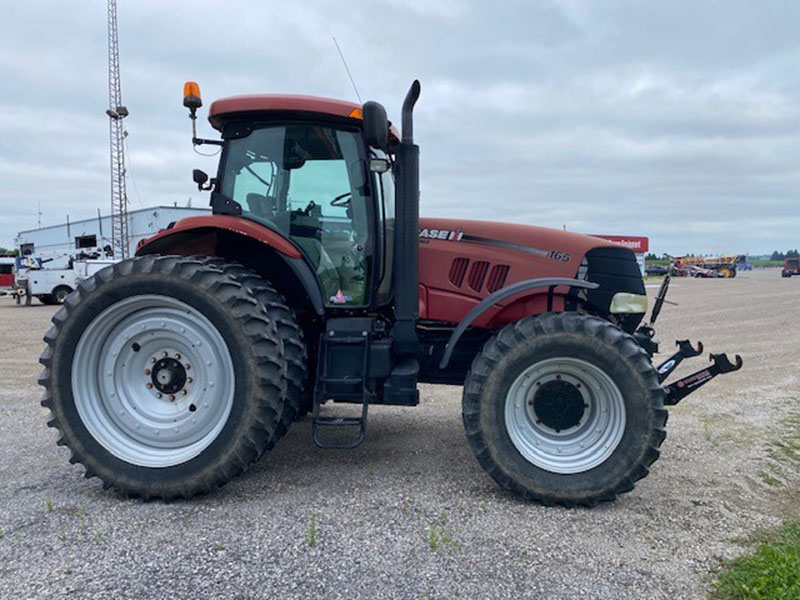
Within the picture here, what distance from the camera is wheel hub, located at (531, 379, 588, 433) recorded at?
3.48m

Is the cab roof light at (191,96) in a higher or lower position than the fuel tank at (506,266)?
higher

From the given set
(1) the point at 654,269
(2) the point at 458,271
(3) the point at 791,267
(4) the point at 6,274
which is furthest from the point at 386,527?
(3) the point at 791,267

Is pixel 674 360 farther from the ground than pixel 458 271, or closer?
closer

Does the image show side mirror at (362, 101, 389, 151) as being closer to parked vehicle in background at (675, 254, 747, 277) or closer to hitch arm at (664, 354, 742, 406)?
hitch arm at (664, 354, 742, 406)

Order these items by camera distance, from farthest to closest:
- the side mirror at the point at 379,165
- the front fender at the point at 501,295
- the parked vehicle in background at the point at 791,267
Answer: the parked vehicle in background at the point at 791,267, the side mirror at the point at 379,165, the front fender at the point at 501,295

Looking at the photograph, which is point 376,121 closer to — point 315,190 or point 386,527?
point 315,190

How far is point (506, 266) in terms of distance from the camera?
156 inches

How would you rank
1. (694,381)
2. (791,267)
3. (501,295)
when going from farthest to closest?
1. (791,267)
2. (694,381)
3. (501,295)

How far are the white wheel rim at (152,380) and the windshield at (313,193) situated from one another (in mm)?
855

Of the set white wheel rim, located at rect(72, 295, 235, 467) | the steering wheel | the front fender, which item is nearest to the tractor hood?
the front fender

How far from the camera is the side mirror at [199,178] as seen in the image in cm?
399

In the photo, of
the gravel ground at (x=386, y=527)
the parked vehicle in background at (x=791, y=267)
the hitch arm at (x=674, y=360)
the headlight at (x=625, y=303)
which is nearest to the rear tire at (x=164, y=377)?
Result: the gravel ground at (x=386, y=527)

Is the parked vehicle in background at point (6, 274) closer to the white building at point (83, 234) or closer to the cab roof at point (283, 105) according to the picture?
the white building at point (83, 234)

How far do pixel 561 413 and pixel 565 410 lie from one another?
31 mm
